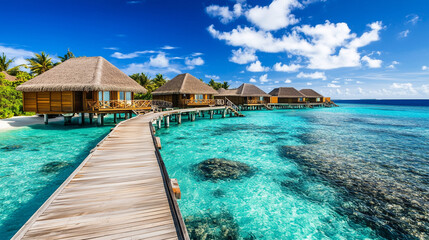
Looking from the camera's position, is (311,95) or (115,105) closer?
(115,105)

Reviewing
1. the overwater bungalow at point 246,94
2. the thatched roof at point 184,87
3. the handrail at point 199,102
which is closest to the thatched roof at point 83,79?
the thatched roof at point 184,87

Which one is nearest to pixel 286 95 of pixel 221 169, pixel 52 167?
pixel 221 169

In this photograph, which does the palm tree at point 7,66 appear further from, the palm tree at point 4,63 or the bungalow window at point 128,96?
the bungalow window at point 128,96

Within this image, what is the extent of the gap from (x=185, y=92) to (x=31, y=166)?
19.8m

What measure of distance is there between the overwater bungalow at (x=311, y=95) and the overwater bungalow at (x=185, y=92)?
4066 centimetres

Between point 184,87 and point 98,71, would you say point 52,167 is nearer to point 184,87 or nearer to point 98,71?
point 98,71

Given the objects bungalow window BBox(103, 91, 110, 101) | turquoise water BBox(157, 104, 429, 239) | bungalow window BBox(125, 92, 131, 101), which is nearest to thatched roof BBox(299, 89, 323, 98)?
turquoise water BBox(157, 104, 429, 239)

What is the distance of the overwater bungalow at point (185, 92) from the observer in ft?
91.8

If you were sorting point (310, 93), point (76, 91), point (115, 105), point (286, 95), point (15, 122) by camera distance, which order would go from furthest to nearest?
point (310, 93) < point (286, 95) < point (15, 122) < point (115, 105) < point (76, 91)

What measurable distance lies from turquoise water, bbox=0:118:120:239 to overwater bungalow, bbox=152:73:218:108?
14.4m

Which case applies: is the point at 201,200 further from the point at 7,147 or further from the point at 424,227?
the point at 7,147

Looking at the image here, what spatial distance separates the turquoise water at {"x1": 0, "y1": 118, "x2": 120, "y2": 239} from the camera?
5491 mm

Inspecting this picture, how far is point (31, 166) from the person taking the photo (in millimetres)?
8594

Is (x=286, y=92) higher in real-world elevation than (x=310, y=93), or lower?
lower
